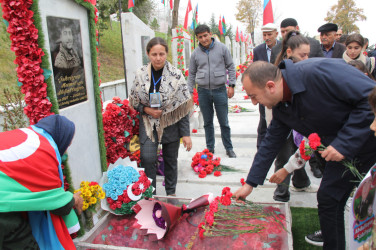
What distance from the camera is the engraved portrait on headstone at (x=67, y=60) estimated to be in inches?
92.0

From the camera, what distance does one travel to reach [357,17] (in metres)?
35.2

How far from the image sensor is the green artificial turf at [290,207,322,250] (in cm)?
256

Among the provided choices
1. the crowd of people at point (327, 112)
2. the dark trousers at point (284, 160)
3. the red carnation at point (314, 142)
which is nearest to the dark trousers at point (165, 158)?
the dark trousers at point (284, 160)

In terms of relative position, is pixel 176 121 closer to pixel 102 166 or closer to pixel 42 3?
pixel 102 166

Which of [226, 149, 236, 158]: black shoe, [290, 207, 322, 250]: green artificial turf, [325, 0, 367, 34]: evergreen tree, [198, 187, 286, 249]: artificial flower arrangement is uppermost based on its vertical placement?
[325, 0, 367, 34]: evergreen tree

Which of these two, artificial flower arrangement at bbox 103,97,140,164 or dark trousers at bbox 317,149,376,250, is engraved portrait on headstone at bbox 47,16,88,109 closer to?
artificial flower arrangement at bbox 103,97,140,164

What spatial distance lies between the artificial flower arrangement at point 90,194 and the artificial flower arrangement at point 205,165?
175cm

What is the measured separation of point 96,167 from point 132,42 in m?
2.12

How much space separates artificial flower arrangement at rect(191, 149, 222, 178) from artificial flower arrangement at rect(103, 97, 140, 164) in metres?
1.08

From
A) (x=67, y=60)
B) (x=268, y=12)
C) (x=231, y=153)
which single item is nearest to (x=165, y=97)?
(x=67, y=60)

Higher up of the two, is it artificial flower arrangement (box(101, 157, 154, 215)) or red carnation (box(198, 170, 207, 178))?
artificial flower arrangement (box(101, 157, 154, 215))

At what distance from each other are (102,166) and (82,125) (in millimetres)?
527

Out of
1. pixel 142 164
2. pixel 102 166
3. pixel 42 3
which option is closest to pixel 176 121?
pixel 142 164

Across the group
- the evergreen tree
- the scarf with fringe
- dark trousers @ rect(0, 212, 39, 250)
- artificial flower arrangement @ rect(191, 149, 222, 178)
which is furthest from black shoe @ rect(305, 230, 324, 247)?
the evergreen tree
